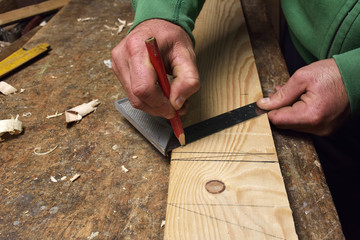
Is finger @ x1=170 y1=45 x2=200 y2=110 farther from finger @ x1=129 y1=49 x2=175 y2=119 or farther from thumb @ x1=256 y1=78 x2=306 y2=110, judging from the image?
thumb @ x1=256 y1=78 x2=306 y2=110

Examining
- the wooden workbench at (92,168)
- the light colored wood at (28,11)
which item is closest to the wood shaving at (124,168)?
the wooden workbench at (92,168)

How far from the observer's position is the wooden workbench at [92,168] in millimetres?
900

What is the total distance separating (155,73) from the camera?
933 mm

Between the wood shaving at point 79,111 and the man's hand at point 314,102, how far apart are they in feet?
2.52

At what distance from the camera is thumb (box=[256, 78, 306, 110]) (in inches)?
42.6

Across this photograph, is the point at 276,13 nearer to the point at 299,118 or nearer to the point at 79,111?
the point at 299,118

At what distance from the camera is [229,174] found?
902 mm

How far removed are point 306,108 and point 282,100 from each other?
0.10 metres

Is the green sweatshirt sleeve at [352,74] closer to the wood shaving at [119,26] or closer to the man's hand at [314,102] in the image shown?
the man's hand at [314,102]

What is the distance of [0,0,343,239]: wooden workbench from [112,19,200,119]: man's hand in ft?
0.76

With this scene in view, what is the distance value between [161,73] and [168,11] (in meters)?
0.35

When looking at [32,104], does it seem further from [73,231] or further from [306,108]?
[306,108]

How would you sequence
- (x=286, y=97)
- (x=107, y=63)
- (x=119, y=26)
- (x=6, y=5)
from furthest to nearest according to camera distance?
(x=6, y=5)
(x=119, y=26)
(x=107, y=63)
(x=286, y=97)

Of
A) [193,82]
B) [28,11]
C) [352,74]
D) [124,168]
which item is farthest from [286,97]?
[28,11]
